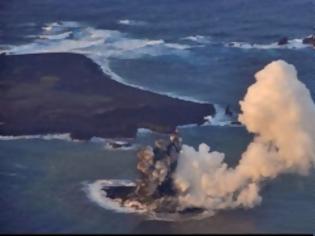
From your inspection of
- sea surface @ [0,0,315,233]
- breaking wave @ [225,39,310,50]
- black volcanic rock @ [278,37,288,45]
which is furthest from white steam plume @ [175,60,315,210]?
black volcanic rock @ [278,37,288,45]

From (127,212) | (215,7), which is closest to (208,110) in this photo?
(127,212)

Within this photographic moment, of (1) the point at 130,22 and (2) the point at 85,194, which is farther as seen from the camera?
(1) the point at 130,22

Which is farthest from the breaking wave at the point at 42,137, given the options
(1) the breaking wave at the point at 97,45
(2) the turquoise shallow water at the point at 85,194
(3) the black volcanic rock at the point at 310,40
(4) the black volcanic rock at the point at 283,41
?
(3) the black volcanic rock at the point at 310,40

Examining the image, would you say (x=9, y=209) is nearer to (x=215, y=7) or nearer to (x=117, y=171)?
(x=117, y=171)

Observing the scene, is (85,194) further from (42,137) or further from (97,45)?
(97,45)

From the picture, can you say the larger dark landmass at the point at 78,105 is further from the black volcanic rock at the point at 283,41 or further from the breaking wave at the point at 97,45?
the black volcanic rock at the point at 283,41

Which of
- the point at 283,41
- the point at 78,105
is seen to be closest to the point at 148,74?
the point at 78,105
